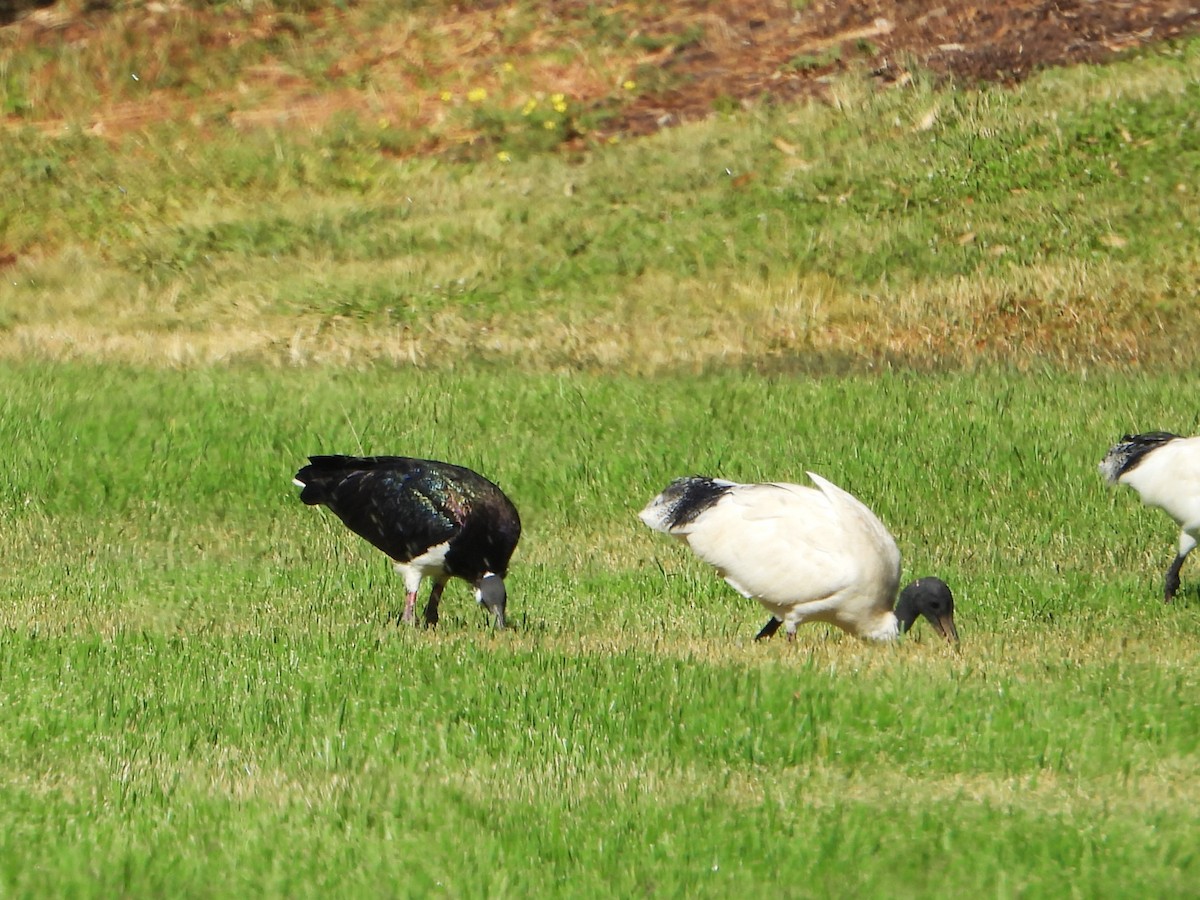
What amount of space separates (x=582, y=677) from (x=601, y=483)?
584 centimetres

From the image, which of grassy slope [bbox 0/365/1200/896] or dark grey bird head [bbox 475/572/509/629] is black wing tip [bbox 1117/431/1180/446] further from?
dark grey bird head [bbox 475/572/509/629]

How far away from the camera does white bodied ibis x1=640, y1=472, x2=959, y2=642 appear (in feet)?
31.3

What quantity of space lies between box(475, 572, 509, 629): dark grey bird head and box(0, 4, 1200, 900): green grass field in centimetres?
19

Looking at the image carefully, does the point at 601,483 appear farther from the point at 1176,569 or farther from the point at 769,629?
the point at 1176,569

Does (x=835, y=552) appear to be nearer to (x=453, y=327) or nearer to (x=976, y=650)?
(x=976, y=650)

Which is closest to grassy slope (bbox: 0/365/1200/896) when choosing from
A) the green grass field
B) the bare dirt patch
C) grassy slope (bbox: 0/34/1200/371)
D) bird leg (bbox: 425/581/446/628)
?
the green grass field

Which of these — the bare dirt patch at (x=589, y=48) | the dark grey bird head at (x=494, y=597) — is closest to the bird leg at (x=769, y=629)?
the dark grey bird head at (x=494, y=597)

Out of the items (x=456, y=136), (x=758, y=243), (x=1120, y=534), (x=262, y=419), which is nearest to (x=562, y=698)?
(x=1120, y=534)

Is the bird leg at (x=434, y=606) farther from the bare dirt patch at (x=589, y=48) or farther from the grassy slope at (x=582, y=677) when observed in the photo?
the bare dirt patch at (x=589, y=48)

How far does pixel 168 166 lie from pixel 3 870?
19609 millimetres

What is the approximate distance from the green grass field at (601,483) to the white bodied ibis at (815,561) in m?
0.28

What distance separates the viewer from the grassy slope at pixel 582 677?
258 inches

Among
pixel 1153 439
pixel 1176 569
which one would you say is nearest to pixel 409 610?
pixel 1176 569

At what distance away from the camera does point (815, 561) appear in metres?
9.53
